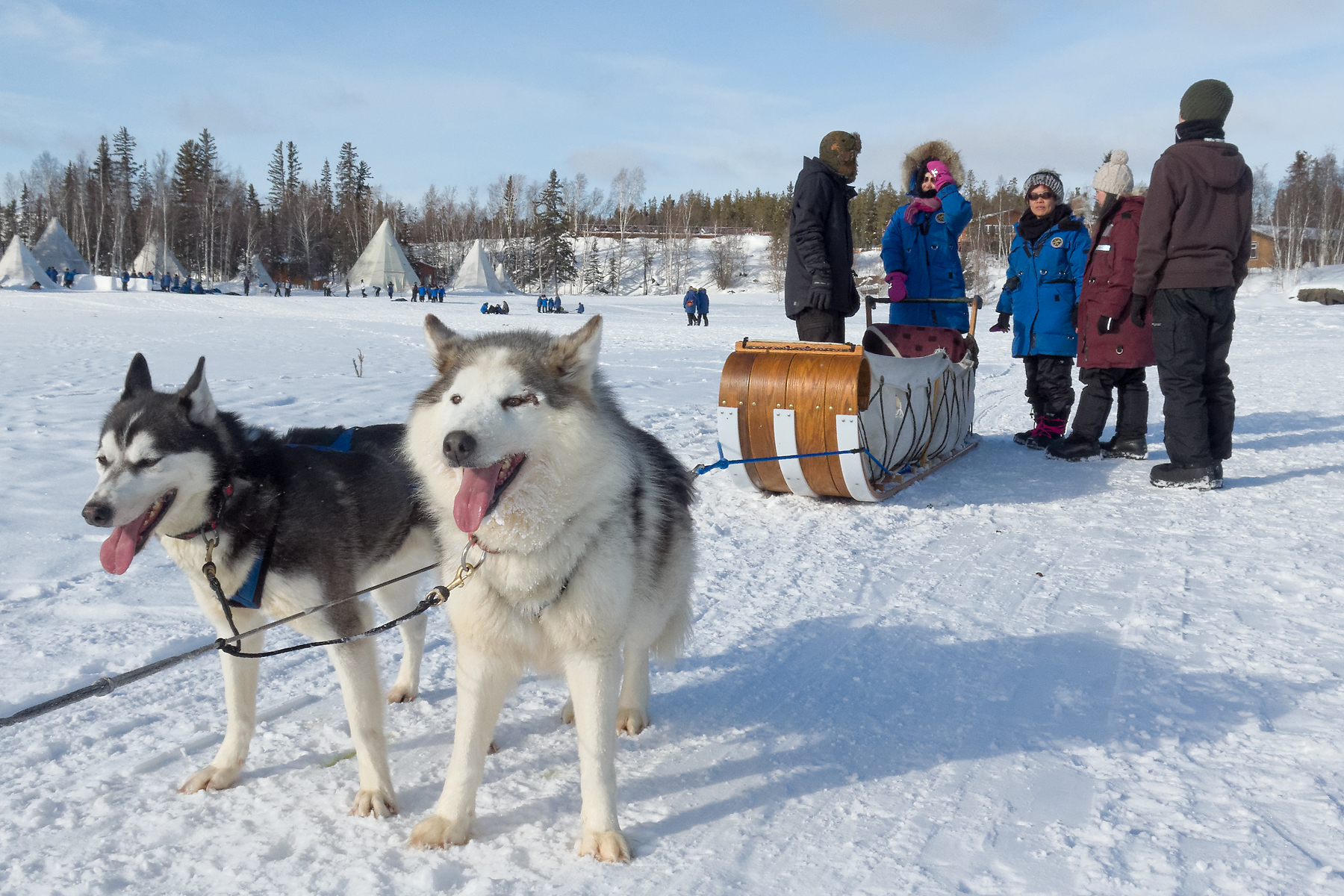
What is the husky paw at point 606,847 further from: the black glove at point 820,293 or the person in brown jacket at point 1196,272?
the person in brown jacket at point 1196,272

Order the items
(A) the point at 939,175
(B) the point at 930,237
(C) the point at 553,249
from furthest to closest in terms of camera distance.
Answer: (C) the point at 553,249 → (B) the point at 930,237 → (A) the point at 939,175

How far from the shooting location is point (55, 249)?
152ft

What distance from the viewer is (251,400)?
7246 millimetres

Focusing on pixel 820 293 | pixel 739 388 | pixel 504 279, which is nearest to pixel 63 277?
pixel 504 279

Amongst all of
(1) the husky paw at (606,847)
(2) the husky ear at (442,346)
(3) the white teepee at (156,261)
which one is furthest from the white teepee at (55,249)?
(1) the husky paw at (606,847)

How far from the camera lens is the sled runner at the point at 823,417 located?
14.2ft

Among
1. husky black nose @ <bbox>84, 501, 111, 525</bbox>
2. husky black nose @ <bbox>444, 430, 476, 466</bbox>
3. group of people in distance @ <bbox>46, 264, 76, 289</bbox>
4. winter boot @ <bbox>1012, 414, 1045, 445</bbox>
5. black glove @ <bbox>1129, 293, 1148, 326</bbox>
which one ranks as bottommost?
winter boot @ <bbox>1012, 414, 1045, 445</bbox>

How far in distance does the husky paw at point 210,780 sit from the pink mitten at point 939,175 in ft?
18.0

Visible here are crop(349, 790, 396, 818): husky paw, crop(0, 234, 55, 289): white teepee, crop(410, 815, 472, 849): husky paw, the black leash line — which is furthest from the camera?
crop(0, 234, 55, 289): white teepee

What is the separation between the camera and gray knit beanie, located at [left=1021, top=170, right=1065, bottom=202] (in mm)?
6090

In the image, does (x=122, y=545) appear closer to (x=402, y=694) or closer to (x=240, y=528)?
(x=240, y=528)

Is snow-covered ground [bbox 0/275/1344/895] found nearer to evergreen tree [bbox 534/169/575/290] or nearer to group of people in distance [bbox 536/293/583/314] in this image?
group of people in distance [bbox 536/293/583/314]

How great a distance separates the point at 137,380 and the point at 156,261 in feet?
180

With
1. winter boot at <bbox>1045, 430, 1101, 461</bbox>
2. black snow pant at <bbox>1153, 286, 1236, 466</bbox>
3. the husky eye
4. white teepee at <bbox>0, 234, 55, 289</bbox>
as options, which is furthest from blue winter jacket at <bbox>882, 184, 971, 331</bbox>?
white teepee at <bbox>0, 234, 55, 289</bbox>
